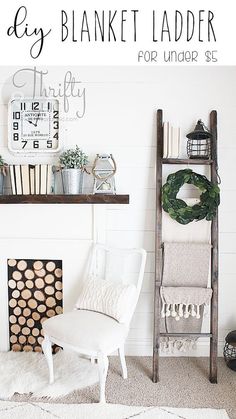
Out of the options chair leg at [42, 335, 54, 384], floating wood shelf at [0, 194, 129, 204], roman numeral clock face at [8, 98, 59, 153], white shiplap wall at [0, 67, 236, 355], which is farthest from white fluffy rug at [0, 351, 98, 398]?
roman numeral clock face at [8, 98, 59, 153]

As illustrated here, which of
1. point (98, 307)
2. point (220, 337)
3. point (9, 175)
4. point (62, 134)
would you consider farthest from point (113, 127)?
point (220, 337)

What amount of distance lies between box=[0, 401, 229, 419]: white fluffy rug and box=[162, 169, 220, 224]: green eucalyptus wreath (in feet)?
3.64

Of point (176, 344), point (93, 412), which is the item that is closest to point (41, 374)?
point (93, 412)

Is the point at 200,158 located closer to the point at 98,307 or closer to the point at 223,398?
the point at 98,307

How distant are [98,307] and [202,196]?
982 mm

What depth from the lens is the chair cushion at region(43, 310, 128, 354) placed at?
2154 mm

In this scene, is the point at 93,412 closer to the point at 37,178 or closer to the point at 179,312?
the point at 179,312

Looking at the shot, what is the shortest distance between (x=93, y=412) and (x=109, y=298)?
64 centimetres

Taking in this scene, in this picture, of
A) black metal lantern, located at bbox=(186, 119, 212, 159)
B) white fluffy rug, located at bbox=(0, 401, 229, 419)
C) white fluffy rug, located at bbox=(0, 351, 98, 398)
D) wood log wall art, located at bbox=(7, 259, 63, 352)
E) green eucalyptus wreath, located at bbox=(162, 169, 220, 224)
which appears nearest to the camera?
white fluffy rug, located at bbox=(0, 401, 229, 419)

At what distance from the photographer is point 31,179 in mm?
2629

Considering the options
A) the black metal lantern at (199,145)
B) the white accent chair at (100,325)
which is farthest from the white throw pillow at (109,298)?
the black metal lantern at (199,145)

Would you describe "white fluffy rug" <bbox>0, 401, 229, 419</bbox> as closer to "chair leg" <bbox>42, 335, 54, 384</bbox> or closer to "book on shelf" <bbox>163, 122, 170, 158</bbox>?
"chair leg" <bbox>42, 335, 54, 384</bbox>

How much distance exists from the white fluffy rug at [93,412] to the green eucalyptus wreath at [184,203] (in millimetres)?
1109

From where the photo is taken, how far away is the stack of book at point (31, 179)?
103 inches
